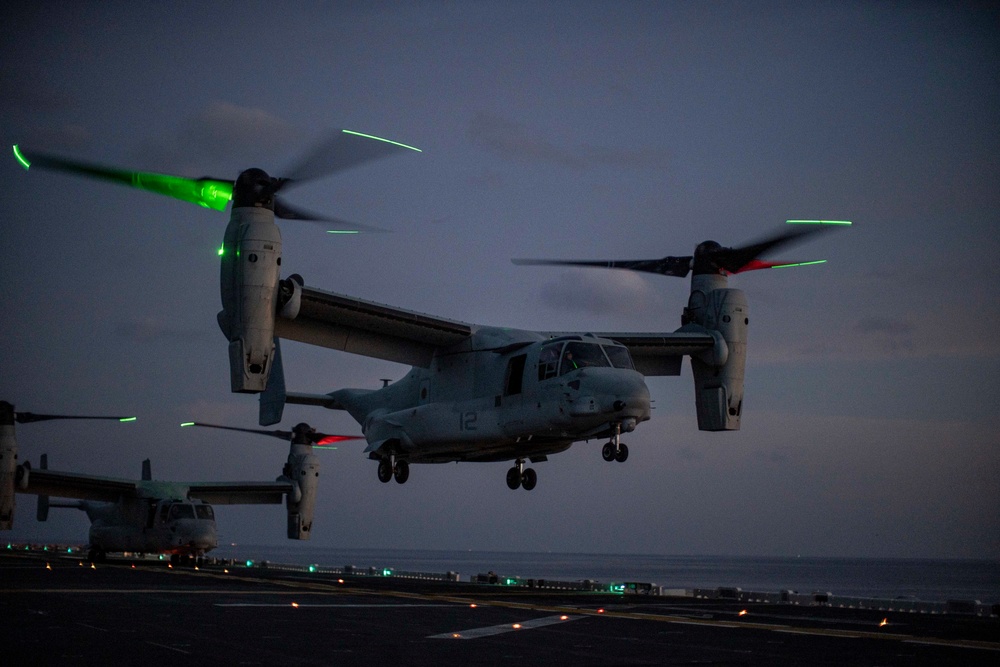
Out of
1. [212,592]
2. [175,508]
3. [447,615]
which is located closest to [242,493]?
[175,508]

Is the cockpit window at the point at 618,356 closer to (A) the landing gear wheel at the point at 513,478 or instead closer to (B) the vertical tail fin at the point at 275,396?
(A) the landing gear wheel at the point at 513,478

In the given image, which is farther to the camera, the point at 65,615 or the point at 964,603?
the point at 964,603

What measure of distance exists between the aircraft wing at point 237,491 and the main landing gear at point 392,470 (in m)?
23.2

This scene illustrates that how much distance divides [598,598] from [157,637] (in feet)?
49.8

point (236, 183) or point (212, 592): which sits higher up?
point (236, 183)

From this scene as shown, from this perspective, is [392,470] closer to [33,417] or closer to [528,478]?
[528,478]

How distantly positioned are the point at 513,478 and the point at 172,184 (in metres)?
12.8

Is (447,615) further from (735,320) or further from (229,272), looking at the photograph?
(735,320)

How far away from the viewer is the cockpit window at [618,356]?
86.4 ft

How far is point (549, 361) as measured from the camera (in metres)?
26.4

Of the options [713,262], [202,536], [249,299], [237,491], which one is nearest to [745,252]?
[713,262]

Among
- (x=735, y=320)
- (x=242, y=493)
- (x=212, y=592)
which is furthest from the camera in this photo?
(x=242, y=493)

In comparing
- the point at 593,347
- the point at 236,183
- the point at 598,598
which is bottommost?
the point at 598,598

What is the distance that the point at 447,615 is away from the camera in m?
19.2
